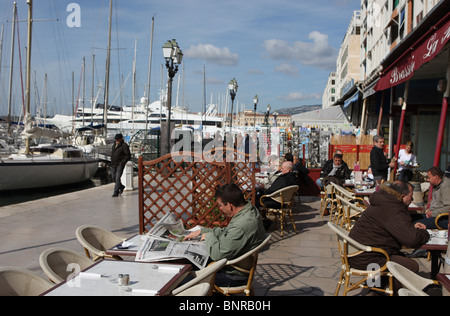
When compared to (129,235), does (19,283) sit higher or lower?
higher

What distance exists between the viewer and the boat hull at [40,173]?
18469 millimetres

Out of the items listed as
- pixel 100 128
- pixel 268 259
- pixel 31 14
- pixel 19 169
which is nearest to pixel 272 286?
pixel 268 259

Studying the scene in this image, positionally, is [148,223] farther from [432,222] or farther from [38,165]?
[38,165]

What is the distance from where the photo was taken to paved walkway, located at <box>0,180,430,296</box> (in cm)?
527

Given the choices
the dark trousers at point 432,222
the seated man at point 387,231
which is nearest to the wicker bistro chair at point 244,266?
the seated man at point 387,231

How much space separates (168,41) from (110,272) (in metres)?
11.1

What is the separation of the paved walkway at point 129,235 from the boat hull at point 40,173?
7208 millimetres

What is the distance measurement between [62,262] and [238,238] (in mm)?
1541

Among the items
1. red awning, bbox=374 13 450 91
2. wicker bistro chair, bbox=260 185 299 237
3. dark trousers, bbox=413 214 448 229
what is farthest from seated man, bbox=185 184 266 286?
red awning, bbox=374 13 450 91

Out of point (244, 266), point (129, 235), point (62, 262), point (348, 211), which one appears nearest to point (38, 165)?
point (129, 235)

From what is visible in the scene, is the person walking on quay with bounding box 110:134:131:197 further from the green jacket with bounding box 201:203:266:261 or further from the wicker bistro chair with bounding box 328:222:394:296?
the wicker bistro chair with bounding box 328:222:394:296

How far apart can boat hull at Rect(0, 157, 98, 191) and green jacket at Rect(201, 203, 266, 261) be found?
16982mm

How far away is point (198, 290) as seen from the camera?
2797 mm

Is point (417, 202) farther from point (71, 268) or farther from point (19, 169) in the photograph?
point (19, 169)
